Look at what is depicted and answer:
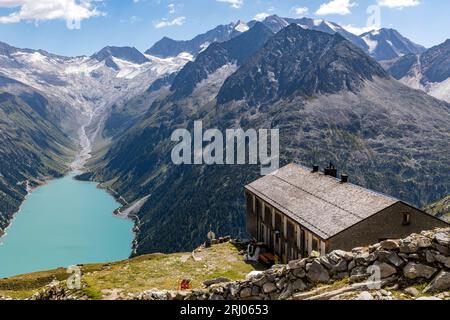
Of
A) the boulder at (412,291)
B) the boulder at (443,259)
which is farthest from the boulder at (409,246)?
the boulder at (412,291)

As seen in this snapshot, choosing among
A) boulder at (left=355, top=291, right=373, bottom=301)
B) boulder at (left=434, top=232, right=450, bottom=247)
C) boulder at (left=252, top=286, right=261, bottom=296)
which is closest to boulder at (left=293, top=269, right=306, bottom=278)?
boulder at (left=252, top=286, right=261, bottom=296)

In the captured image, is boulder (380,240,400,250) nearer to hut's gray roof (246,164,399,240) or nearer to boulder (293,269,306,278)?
boulder (293,269,306,278)

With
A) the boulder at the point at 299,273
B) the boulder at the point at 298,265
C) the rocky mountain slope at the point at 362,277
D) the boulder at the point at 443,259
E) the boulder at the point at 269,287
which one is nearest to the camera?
the boulder at the point at 443,259

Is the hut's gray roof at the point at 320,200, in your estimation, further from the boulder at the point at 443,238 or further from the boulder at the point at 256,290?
the boulder at the point at 443,238

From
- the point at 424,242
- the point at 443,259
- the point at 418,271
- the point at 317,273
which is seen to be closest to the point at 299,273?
the point at 317,273
